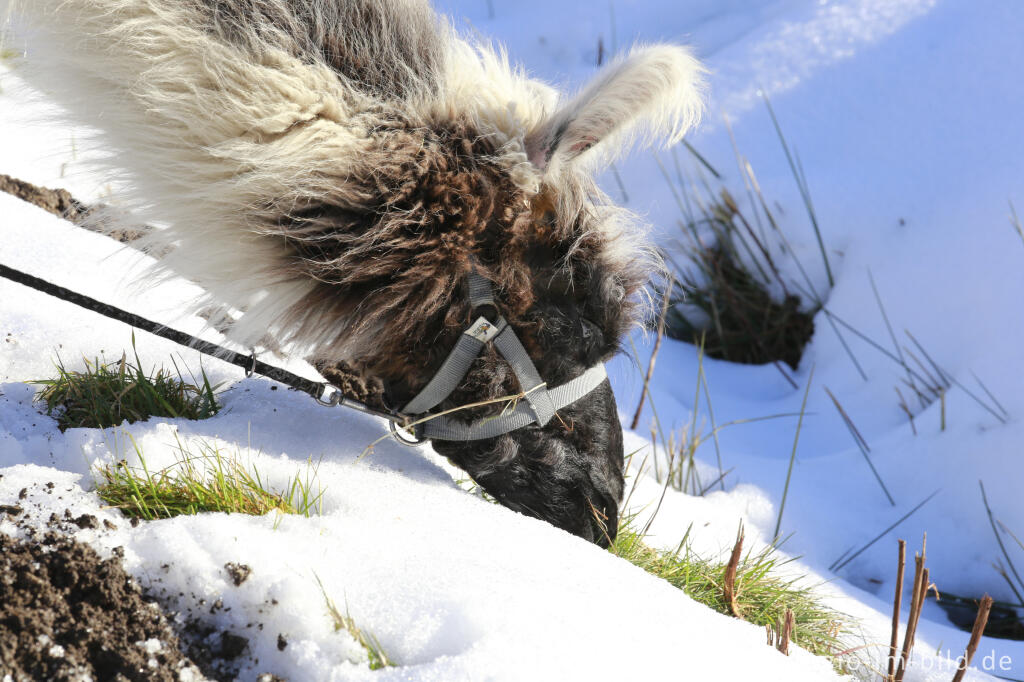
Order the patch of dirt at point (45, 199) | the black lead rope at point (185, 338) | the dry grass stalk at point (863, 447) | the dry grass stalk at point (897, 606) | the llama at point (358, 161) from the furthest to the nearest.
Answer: the dry grass stalk at point (863, 447) < the patch of dirt at point (45, 199) < the black lead rope at point (185, 338) < the dry grass stalk at point (897, 606) < the llama at point (358, 161)

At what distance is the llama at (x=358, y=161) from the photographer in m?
1.83

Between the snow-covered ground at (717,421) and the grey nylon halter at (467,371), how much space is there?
0.16 meters

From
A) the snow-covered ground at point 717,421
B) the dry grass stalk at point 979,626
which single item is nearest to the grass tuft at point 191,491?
the snow-covered ground at point 717,421

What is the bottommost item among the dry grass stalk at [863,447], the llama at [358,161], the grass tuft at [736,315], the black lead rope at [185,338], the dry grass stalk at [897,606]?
the black lead rope at [185,338]

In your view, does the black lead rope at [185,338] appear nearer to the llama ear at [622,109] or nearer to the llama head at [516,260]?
the llama head at [516,260]

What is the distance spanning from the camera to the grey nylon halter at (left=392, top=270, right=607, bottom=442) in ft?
6.49

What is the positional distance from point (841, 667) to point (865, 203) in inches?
114

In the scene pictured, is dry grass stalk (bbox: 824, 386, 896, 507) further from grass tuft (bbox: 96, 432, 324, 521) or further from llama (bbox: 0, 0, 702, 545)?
grass tuft (bbox: 96, 432, 324, 521)

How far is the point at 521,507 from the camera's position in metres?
2.16

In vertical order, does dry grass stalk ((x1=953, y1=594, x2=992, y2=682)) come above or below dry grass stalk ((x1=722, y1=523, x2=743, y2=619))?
above

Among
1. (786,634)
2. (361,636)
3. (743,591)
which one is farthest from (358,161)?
(743,591)

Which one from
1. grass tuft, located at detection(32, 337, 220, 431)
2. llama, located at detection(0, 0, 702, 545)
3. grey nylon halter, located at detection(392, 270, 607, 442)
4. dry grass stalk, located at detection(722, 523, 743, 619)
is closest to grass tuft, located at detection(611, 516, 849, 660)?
dry grass stalk, located at detection(722, 523, 743, 619)

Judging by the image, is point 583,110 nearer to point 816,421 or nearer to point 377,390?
point 377,390

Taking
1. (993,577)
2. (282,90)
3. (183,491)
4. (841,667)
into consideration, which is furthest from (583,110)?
(993,577)
